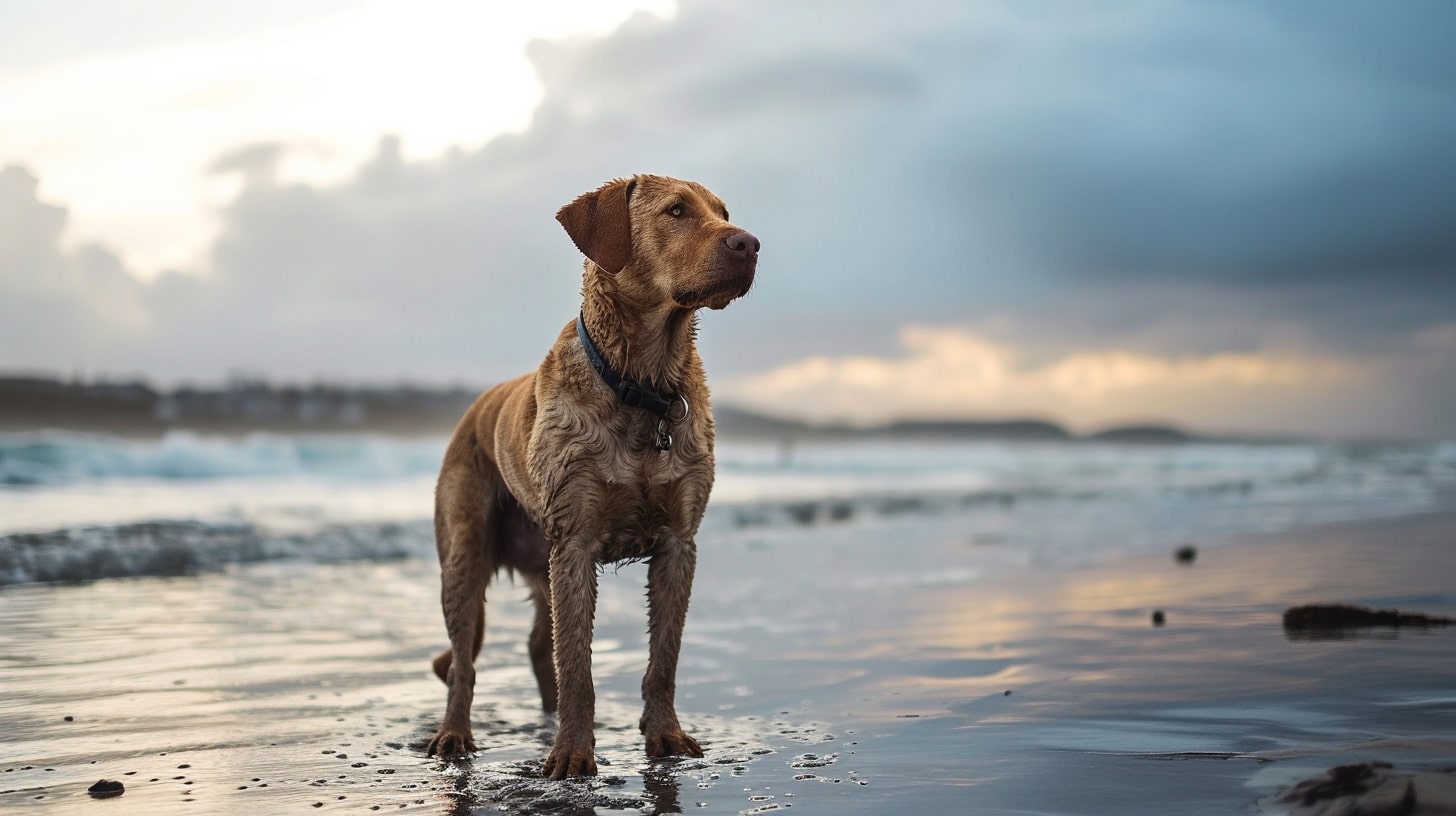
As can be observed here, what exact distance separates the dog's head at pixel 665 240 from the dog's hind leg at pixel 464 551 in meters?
1.42

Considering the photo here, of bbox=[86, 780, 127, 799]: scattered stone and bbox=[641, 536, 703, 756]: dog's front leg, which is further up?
bbox=[641, 536, 703, 756]: dog's front leg

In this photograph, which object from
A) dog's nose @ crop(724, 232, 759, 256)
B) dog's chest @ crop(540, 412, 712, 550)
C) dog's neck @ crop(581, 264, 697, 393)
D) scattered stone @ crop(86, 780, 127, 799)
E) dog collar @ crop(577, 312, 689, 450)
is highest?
dog's nose @ crop(724, 232, 759, 256)

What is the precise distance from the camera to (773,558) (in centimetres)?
1286

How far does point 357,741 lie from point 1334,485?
87.6 ft

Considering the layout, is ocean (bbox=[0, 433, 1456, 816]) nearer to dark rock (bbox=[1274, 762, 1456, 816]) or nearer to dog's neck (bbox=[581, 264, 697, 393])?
dark rock (bbox=[1274, 762, 1456, 816])

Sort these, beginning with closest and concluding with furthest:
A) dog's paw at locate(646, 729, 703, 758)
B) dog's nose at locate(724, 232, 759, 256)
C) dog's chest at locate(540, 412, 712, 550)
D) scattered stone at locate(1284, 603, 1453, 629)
Result: 1. dog's nose at locate(724, 232, 759, 256)
2. dog's chest at locate(540, 412, 712, 550)
3. dog's paw at locate(646, 729, 703, 758)
4. scattered stone at locate(1284, 603, 1453, 629)

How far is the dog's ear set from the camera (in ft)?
14.7

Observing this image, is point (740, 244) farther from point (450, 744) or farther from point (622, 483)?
point (450, 744)

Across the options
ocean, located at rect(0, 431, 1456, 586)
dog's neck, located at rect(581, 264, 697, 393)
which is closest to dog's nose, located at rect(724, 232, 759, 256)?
dog's neck, located at rect(581, 264, 697, 393)

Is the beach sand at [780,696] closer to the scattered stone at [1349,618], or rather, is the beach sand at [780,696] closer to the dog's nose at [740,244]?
the scattered stone at [1349,618]

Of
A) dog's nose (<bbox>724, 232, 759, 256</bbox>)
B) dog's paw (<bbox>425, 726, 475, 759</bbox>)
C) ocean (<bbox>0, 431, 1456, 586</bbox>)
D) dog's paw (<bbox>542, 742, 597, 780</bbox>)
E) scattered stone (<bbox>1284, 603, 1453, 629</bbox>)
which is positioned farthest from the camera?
ocean (<bbox>0, 431, 1456, 586</bbox>)

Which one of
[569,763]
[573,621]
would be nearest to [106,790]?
[569,763]

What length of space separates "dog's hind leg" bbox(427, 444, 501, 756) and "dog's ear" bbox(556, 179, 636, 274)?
140 cm

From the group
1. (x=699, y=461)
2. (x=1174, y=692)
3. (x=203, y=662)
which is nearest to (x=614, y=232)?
(x=699, y=461)
